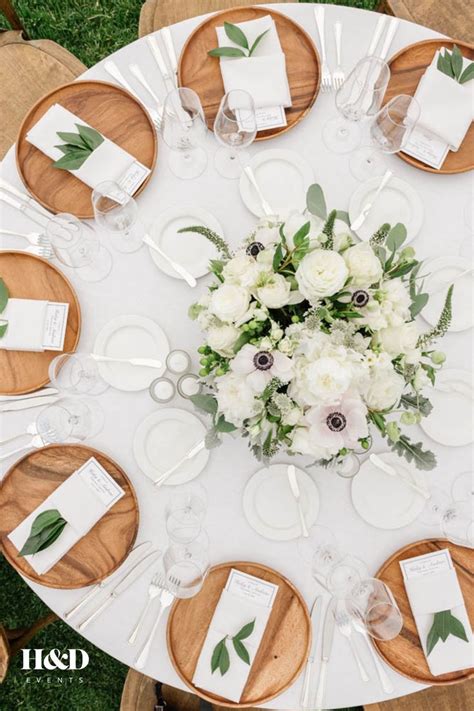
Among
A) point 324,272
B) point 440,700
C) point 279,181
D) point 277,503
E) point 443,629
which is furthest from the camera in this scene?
point 440,700

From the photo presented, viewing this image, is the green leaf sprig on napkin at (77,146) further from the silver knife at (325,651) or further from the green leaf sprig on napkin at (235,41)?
the silver knife at (325,651)

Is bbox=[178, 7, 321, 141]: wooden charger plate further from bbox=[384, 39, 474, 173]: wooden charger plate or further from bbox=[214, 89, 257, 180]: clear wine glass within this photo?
bbox=[384, 39, 474, 173]: wooden charger plate

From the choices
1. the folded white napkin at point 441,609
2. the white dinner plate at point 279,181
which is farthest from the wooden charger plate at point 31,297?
the folded white napkin at point 441,609

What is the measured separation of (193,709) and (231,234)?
70.8 inches

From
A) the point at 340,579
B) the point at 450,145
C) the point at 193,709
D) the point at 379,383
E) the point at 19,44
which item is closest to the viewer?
the point at 379,383

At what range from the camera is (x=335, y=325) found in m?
1.39

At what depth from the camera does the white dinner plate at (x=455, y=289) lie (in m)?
1.97

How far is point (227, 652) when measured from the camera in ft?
6.02

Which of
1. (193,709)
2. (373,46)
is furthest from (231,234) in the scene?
(193,709)

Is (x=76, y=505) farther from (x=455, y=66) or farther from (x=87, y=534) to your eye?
(x=455, y=66)

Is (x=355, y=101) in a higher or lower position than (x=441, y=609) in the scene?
higher

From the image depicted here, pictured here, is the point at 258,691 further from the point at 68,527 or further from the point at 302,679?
the point at 68,527

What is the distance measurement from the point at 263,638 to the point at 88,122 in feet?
5.86
